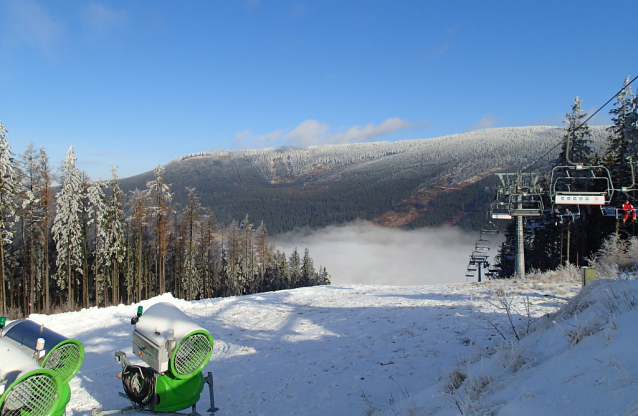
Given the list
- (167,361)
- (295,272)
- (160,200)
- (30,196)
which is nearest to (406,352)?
(167,361)

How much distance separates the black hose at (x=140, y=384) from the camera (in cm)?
577

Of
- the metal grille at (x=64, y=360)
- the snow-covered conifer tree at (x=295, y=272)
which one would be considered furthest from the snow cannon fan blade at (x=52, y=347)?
the snow-covered conifer tree at (x=295, y=272)

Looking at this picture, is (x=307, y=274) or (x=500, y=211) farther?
(x=307, y=274)

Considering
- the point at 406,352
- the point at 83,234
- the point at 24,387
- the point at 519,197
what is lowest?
the point at 406,352

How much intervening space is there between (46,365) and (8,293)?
49001 mm

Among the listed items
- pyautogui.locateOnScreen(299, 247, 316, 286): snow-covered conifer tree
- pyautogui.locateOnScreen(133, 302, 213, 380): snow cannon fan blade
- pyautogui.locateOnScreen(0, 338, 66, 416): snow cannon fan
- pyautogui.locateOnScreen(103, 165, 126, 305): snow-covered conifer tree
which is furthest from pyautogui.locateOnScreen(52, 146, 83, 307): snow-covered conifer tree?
pyautogui.locateOnScreen(299, 247, 316, 286): snow-covered conifer tree

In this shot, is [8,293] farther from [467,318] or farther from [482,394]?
[482,394]

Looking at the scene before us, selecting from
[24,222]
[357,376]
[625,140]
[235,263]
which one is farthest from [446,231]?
[357,376]

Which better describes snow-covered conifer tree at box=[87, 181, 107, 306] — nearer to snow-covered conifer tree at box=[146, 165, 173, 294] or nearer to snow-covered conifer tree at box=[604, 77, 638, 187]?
snow-covered conifer tree at box=[146, 165, 173, 294]

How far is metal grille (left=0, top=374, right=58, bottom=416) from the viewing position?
400 cm

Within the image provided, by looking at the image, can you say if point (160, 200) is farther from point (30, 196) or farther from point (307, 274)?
point (307, 274)

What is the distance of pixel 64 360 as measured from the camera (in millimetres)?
5707

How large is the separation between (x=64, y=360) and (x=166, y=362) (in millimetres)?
1454

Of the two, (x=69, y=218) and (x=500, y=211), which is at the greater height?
(x=69, y=218)
